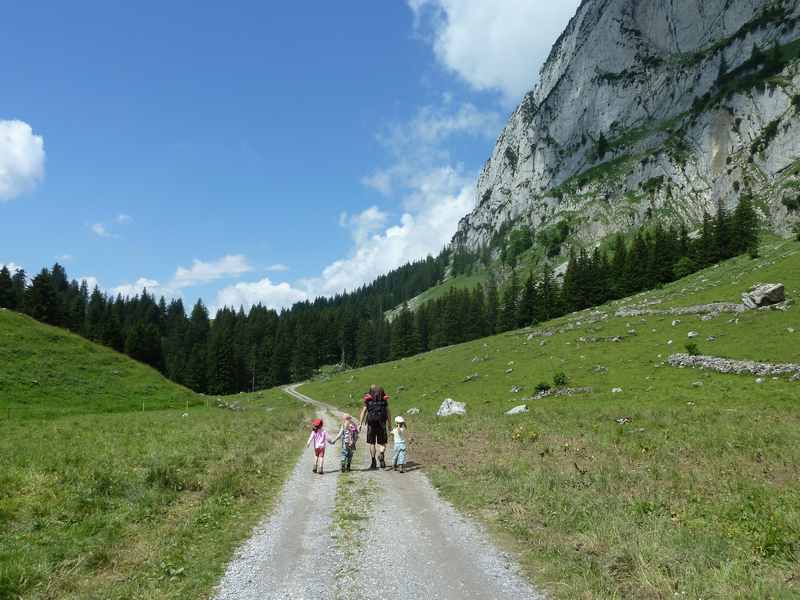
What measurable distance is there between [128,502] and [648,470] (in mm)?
15253

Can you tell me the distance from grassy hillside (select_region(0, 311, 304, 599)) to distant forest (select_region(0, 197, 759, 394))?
266 feet

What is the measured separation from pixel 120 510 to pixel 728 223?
109126 mm

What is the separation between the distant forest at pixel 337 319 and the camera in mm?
92500

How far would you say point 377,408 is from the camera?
18.2 m

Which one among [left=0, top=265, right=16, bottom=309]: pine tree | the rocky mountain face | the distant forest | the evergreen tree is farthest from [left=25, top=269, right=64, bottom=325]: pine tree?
the rocky mountain face

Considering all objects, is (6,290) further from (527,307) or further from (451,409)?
(527,307)

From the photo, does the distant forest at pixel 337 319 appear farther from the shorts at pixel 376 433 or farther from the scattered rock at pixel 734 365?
the shorts at pixel 376 433

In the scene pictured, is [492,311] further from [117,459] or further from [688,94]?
[688,94]

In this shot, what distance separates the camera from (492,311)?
119m

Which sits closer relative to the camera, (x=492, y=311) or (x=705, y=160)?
(x=492, y=311)

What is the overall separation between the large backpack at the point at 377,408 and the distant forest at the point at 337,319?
2956 inches

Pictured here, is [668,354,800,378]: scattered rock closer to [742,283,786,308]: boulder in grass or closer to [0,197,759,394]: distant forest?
[742,283,786,308]: boulder in grass

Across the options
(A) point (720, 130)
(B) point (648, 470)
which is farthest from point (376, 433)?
(A) point (720, 130)

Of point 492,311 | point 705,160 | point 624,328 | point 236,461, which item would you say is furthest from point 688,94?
point 236,461
